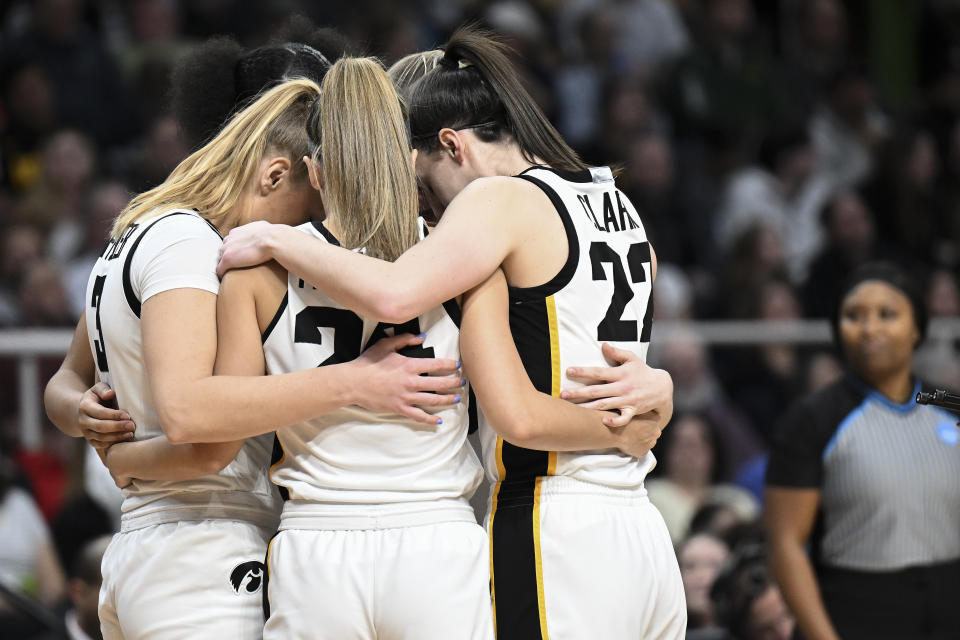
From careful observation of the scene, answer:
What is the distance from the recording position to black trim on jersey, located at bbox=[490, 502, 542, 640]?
2.68 meters

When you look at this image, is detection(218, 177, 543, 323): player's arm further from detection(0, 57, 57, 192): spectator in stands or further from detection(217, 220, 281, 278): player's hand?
detection(0, 57, 57, 192): spectator in stands

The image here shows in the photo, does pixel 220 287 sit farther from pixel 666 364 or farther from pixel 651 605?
pixel 666 364

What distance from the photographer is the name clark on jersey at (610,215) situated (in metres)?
2.83

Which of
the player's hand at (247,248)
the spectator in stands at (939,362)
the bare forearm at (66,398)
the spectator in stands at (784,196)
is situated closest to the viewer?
the player's hand at (247,248)

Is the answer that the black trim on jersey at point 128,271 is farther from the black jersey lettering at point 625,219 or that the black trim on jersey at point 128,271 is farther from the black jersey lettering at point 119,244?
the black jersey lettering at point 625,219

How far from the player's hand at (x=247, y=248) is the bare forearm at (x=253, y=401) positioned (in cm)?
24

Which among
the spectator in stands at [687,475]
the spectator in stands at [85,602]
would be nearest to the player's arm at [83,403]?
the spectator in stands at [85,602]

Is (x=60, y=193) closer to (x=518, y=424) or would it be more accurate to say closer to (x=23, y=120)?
(x=23, y=120)

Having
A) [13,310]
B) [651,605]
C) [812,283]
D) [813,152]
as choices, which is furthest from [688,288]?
[651,605]

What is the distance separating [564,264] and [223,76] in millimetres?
1315

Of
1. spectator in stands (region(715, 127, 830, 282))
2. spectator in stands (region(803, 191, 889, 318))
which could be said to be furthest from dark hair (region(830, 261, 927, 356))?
spectator in stands (region(715, 127, 830, 282))

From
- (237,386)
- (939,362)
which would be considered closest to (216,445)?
(237,386)

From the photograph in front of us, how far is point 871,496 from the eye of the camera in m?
4.17

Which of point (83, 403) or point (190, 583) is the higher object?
point (83, 403)
